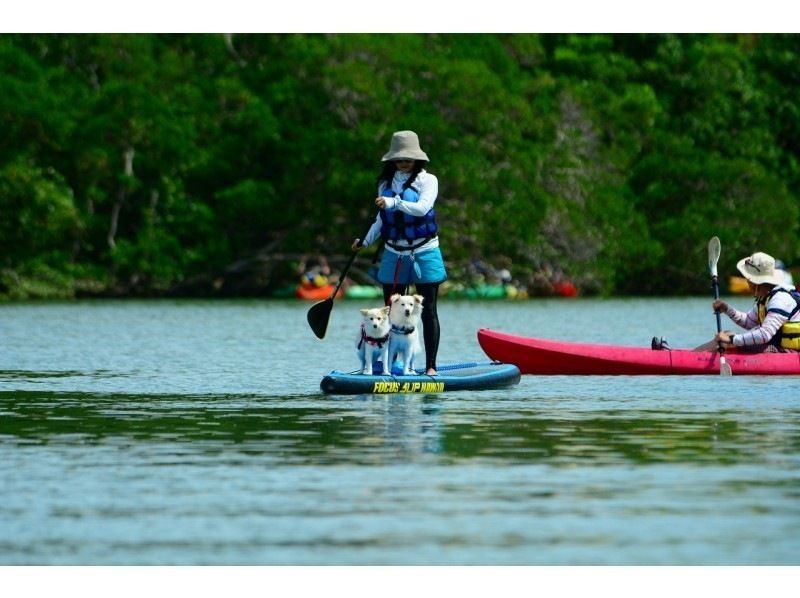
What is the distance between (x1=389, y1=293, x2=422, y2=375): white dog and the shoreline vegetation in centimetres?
3403

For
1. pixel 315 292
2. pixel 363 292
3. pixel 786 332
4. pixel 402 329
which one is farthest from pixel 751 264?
pixel 363 292

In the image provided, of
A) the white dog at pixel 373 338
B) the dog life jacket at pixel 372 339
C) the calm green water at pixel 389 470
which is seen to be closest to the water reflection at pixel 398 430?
the calm green water at pixel 389 470

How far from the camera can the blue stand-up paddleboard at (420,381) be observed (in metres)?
16.0

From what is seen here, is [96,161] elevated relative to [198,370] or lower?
elevated

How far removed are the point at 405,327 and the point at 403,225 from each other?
2.94 feet

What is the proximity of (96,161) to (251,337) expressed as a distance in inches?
981

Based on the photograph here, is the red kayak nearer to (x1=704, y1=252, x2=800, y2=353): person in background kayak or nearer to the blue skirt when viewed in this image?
(x1=704, y1=252, x2=800, y2=353): person in background kayak

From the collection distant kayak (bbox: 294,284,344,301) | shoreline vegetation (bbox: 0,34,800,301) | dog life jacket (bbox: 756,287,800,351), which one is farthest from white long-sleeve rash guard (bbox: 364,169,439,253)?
shoreline vegetation (bbox: 0,34,800,301)

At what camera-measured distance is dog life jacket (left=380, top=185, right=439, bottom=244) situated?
1644 cm

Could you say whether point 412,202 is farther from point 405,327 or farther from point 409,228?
point 405,327

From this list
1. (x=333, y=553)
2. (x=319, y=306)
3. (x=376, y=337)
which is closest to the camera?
(x=333, y=553)

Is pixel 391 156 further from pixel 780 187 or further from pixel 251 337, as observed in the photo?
pixel 780 187

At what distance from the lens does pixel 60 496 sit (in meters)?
10.5

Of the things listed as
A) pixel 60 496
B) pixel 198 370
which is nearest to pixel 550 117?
pixel 198 370
